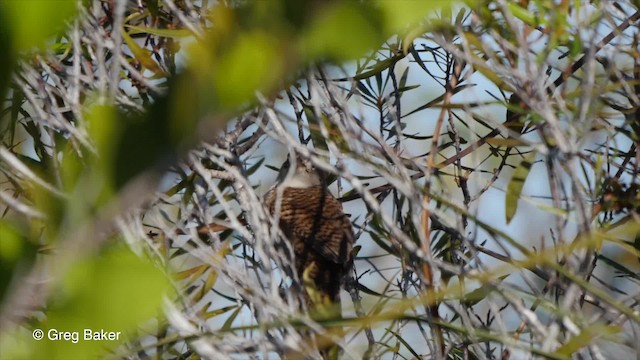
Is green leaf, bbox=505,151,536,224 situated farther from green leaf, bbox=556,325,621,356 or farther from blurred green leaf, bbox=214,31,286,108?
blurred green leaf, bbox=214,31,286,108

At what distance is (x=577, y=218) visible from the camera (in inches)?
42.3

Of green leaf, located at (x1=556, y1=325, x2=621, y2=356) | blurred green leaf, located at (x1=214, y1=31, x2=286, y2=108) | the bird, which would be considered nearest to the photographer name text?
blurred green leaf, located at (x1=214, y1=31, x2=286, y2=108)

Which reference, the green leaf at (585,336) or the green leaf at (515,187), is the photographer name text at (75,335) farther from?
the green leaf at (515,187)

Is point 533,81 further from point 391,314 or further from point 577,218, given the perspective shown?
point 391,314

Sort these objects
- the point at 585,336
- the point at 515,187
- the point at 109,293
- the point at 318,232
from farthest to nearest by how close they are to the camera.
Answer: the point at 318,232 < the point at 515,187 < the point at 585,336 < the point at 109,293

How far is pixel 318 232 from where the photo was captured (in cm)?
305

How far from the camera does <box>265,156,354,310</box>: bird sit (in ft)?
8.47

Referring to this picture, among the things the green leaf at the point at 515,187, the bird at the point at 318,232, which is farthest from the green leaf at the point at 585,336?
the bird at the point at 318,232

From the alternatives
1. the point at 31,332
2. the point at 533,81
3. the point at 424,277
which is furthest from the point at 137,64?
the point at 31,332

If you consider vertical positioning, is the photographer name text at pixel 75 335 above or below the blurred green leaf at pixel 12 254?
below

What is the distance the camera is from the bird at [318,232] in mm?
2582

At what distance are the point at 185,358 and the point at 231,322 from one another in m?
0.24

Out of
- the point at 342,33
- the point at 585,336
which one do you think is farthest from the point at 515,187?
the point at 342,33

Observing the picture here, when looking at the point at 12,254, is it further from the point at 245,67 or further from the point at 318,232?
the point at 318,232
